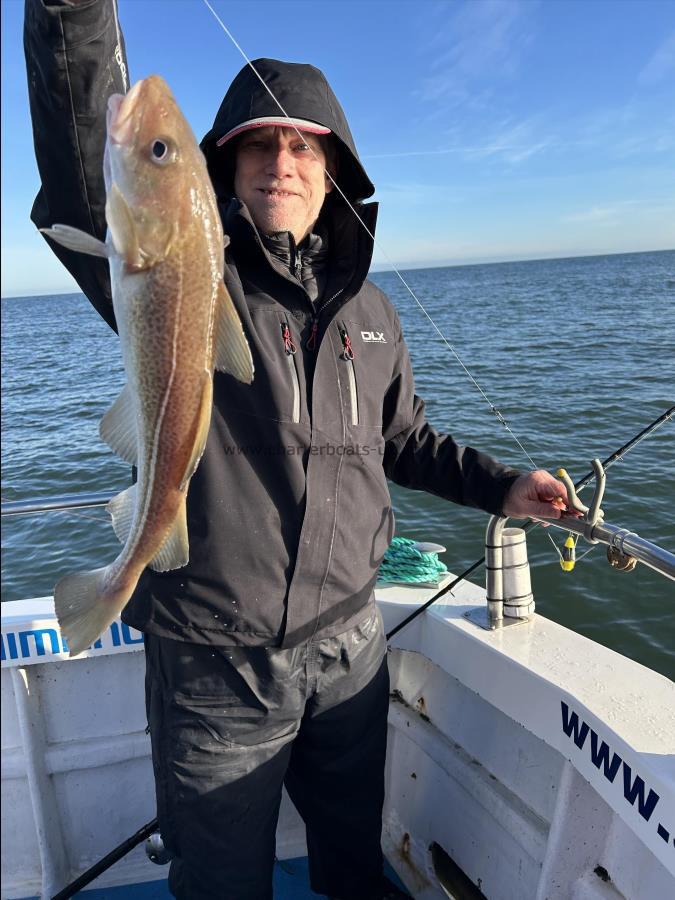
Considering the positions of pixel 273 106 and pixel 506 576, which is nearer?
pixel 273 106

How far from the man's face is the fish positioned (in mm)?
840

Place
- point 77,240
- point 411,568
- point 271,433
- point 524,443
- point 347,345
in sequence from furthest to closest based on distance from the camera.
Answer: point 524,443, point 411,568, point 347,345, point 271,433, point 77,240

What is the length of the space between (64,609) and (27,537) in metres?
9.60

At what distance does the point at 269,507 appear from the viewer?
88.9 inches

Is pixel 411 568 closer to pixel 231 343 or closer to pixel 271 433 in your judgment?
pixel 271 433

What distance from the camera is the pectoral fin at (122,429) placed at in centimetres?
172

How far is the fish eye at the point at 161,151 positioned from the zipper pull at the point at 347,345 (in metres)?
1.04

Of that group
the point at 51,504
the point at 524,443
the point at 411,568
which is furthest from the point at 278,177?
the point at 524,443

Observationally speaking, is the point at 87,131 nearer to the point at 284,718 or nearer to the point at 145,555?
the point at 145,555

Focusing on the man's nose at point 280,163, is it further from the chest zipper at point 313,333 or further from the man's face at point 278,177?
the chest zipper at point 313,333

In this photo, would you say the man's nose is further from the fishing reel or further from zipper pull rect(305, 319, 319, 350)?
the fishing reel

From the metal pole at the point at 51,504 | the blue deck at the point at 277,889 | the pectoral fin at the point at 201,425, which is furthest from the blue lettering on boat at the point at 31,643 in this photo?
the pectoral fin at the point at 201,425

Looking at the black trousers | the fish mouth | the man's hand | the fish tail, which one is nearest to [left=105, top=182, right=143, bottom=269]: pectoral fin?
the fish mouth

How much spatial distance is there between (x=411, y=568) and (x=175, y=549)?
2.09 m
